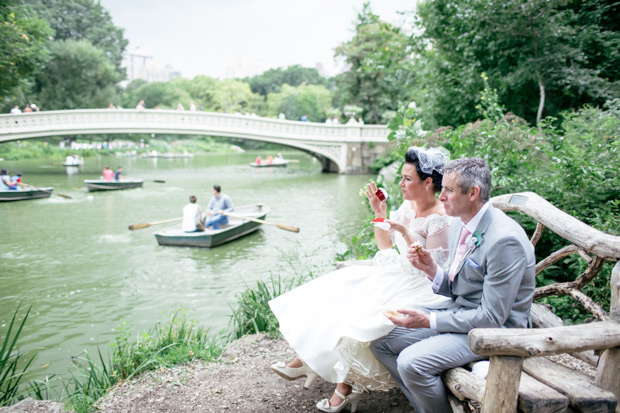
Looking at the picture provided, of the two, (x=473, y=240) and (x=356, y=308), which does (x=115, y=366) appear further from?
(x=473, y=240)

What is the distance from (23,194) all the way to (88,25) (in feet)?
99.7

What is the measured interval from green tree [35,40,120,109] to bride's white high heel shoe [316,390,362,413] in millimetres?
33631

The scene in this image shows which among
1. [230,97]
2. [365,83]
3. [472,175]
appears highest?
[230,97]

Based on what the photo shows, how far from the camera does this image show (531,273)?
1835 mm

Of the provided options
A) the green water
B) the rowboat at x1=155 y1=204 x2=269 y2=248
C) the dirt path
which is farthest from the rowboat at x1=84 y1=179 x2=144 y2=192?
the dirt path

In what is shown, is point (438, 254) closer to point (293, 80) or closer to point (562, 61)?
point (562, 61)

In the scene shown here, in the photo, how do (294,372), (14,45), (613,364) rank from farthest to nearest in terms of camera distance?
(14,45)
(294,372)
(613,364)

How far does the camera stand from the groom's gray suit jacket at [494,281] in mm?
1781

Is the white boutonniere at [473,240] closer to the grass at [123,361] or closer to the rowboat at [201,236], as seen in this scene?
the grass at [123,361]

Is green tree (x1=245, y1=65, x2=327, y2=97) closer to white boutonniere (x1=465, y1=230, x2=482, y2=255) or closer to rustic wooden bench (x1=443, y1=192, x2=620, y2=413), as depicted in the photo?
white boutonniere (x1=465, y1=230, x2=482, y2=255)

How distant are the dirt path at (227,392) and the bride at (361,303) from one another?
15 cm

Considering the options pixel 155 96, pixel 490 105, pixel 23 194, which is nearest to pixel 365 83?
pixel 23 194

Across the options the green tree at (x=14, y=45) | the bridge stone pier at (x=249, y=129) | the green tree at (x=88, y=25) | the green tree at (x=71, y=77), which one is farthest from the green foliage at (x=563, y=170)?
the green tree at (x=88, y=25)

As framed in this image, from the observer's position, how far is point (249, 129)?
70.5ft
